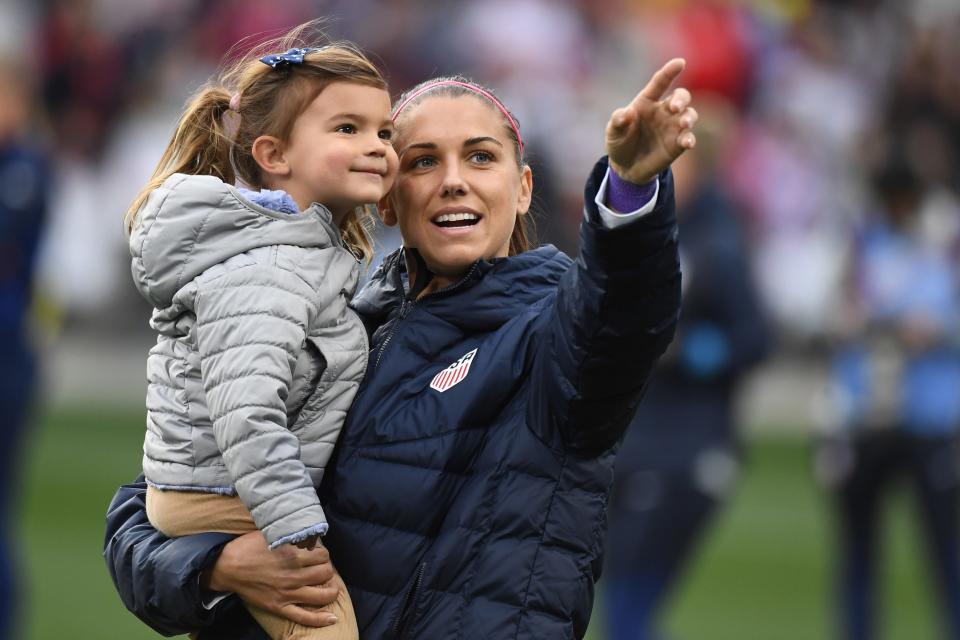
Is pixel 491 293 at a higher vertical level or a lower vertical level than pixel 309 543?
higher

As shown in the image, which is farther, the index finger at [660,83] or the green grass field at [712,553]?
the green grass field at [712,553]

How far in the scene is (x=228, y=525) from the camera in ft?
10.0

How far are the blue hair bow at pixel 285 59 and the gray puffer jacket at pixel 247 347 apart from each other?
0.27 m

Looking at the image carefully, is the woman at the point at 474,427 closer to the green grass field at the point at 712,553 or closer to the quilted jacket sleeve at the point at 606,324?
the quilted jacket sleeve at the point at 606,324

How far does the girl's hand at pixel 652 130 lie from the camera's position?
8.52 feet

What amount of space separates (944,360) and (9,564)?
4.41 m

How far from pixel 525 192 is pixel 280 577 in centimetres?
97

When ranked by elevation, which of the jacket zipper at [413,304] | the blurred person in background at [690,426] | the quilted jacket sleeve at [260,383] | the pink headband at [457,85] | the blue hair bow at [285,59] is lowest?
the quilted jacket sleeve at [260,383]

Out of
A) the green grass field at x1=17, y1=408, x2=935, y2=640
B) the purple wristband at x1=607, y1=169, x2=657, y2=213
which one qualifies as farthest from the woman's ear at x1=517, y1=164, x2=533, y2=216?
the green grass field at x1=17, y1=408, x2=935, y2=640

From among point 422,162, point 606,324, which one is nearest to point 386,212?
point 422,162

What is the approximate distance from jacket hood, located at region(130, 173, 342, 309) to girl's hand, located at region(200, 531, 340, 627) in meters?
0.49

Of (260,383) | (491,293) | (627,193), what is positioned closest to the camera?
(627,193)

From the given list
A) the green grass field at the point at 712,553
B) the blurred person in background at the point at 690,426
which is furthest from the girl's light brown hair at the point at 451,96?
the green grass field at the point at 712,553

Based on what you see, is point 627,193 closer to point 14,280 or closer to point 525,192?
point 525,192
